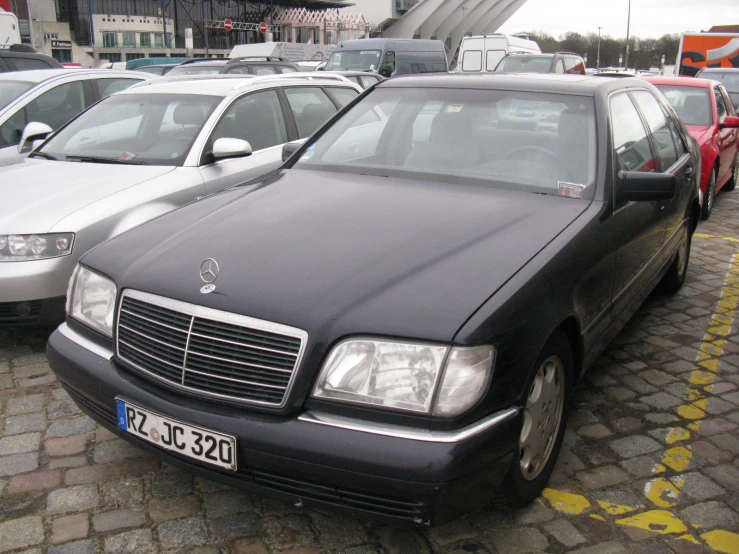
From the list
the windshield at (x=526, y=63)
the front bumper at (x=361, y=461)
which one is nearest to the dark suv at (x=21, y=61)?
the front bumper at (x=361, y=461)

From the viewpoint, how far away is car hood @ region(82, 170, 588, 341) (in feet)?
7.77

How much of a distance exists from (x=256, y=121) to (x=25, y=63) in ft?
17.4

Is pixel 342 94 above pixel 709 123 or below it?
above

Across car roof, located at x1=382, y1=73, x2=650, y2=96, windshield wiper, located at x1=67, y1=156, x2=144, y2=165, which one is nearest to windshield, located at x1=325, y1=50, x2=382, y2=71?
windshield wiper, located at x1=67, y1=156, x2=144, y2=165

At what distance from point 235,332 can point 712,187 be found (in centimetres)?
742

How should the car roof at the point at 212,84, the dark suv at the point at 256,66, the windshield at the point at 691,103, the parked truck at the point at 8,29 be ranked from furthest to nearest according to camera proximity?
1. the dark suv at the point at 256,66
2. the parked truck at the point at 8,29
3. the windshield at the point at 691,103
4. the car roof at the point at 212,84

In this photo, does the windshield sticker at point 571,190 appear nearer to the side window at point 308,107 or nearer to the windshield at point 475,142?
the windshield at point 475,142

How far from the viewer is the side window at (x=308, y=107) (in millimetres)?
6516

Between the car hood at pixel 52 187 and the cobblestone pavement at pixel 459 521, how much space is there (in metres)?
0.90

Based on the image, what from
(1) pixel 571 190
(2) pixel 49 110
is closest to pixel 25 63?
(2) pixel 49 110

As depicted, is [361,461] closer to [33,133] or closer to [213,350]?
[213,350]

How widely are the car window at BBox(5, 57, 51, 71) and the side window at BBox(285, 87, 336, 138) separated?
4782 mm

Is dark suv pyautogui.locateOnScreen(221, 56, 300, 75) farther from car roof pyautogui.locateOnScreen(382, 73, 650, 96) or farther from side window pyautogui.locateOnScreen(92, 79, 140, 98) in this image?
car roof pyautogui.locateOnScreen(382, 73, 650, 96)

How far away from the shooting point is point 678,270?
18.1 ft
